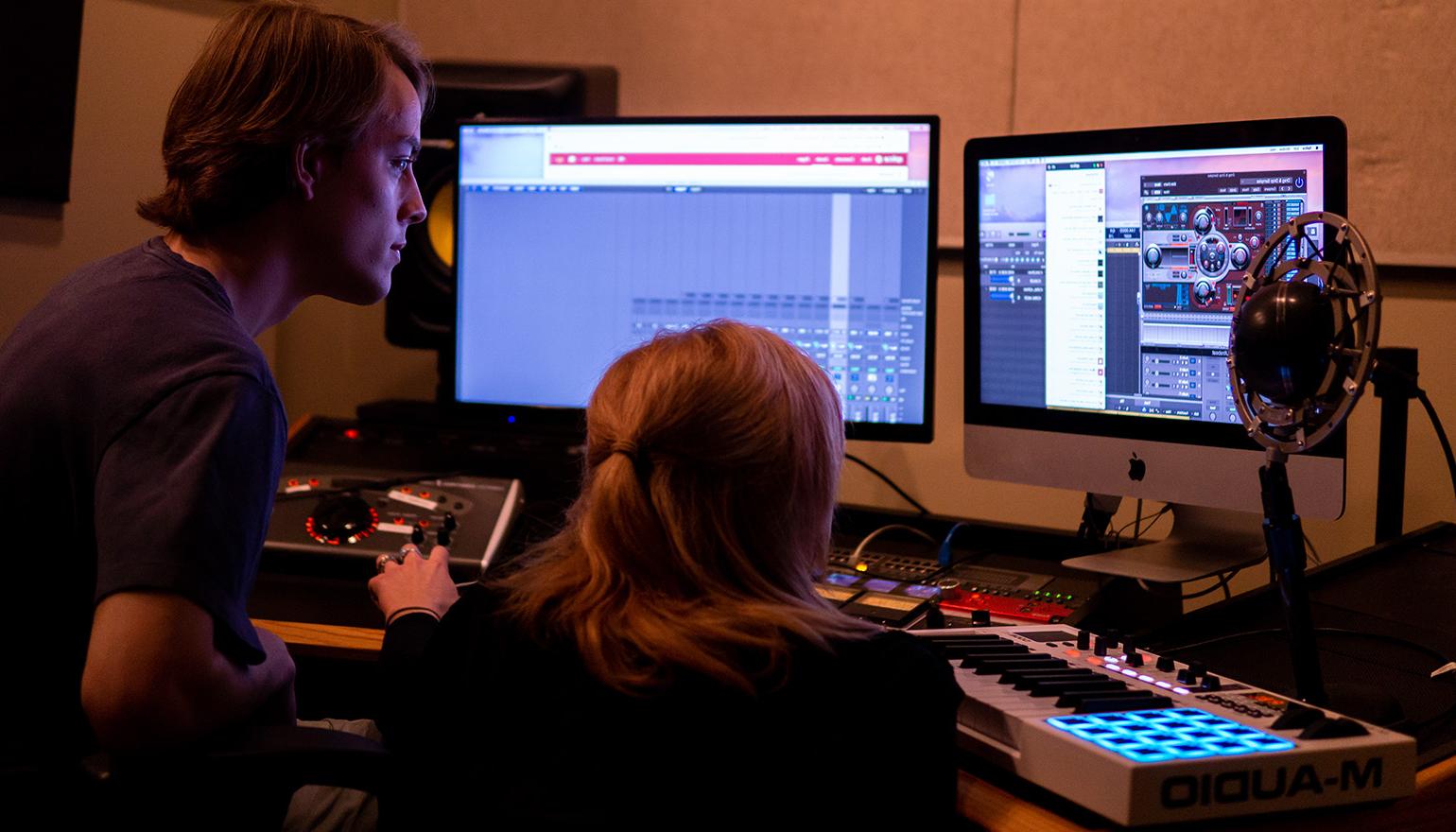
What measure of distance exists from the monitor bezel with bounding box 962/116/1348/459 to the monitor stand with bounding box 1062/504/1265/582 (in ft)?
0.47

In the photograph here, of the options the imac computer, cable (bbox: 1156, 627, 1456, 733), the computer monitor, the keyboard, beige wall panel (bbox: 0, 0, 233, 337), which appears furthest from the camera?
beige wall panel (bbox: 0, 0, 233, 337)

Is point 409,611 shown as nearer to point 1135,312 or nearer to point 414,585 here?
point 414,585

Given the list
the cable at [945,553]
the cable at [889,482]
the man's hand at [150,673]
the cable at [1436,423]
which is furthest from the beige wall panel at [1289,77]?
the man's hand at [150,673]

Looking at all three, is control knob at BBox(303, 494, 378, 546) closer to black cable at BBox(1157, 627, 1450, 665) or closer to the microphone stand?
black cable at BBox(1157, 627, 1450, 665)

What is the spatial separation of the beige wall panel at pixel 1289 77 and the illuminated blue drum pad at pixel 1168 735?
1.11 meters

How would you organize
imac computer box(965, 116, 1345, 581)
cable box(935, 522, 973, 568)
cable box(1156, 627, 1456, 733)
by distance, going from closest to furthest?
cable box(1156, 627, 1456, 733), imac computer box(965, 116, 1345, 581), cable box(935, 522, 973, 568)

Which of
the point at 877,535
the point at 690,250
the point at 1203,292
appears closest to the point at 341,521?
the point at 690,250

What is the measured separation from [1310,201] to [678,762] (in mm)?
950

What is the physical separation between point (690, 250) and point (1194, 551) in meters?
0.82

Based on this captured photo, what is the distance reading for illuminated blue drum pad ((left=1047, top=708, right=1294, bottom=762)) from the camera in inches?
35.6

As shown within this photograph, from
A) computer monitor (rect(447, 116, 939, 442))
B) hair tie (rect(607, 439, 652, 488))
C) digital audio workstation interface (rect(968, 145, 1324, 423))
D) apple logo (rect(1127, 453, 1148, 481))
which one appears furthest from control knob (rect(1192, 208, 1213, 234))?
hair tie (rect(607, 439, 652, 488))

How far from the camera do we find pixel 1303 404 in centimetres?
109

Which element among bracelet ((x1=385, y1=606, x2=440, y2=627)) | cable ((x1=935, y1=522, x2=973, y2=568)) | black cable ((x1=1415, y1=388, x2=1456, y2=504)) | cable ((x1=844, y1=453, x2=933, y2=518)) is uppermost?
Result: black cable ((x1=1415, y1=388, x2=1456, y2=504))

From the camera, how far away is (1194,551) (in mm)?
1592
